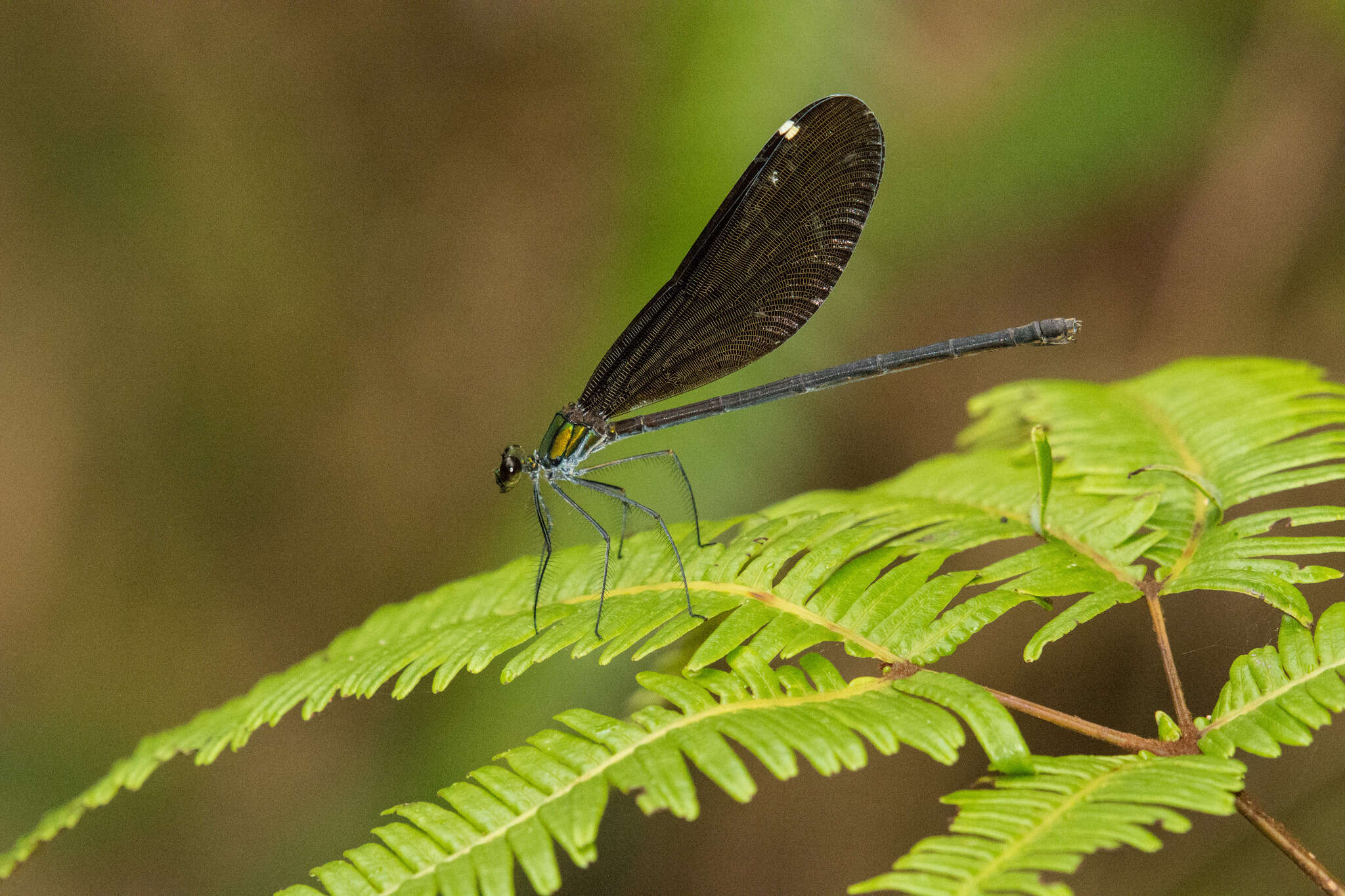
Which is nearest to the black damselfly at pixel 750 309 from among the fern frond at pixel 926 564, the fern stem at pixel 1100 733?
the fern frond at pixel 926 564

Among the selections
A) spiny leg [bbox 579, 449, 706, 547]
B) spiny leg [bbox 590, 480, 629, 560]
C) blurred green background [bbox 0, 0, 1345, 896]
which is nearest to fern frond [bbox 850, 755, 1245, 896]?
spiny leg [bbox 579, 449, 706, 547]

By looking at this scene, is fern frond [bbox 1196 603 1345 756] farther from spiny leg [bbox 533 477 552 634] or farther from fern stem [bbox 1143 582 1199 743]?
spiny leg [bbox 533 477 552 634]

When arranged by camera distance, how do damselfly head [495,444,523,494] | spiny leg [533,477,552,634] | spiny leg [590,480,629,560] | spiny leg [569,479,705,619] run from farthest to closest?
damselfly head [495,444,523,494], spiny leg [590,480,629,560], spiny leg [533,477,552,634], spiny leg [569,479,705,619]

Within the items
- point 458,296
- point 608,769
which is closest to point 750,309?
point 608,769

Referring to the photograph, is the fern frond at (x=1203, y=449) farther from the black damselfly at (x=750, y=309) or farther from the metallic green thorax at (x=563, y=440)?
the metallic green thorax at (x=563, y=440)

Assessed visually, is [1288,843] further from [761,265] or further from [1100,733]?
Result: [761,265]

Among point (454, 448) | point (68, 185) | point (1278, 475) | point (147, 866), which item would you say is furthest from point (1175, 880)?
point (68, 185)
